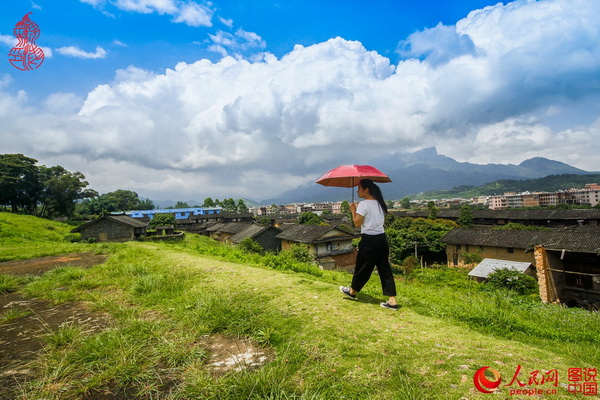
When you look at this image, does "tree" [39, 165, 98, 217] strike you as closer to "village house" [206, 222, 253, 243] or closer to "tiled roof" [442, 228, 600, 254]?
"village house" [206, 222, 253, 243]

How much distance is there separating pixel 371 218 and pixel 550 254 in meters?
18.6

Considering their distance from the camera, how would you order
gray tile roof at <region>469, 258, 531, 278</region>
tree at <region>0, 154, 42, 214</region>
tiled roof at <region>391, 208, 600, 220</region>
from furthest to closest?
tiled roof at <region>391, 208, 600, 220</region>, tree at <region>0, 154, 42, 214</region>, gray tile roof at <region>469, 258, 531, 278</region>

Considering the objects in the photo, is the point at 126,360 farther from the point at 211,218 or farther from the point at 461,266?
the point at 211,218

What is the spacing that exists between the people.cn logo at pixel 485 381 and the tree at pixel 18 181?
6201 cm

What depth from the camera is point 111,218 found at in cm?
2997

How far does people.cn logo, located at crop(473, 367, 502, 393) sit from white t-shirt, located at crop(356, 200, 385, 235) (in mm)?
2249

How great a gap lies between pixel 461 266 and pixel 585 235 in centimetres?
1043

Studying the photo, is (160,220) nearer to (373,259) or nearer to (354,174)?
(354,174)

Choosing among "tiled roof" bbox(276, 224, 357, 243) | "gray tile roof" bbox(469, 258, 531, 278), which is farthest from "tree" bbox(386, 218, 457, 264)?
"tiled roof" bbox(276, 224, 357, 243)

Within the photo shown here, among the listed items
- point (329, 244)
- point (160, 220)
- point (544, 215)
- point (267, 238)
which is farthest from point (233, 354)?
point (544, 215)

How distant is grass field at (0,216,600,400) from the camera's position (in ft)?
6.25

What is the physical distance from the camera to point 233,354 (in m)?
2.46

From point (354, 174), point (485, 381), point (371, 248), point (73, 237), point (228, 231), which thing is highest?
point (354, 174)

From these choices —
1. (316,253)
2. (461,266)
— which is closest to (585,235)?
(461,266)
